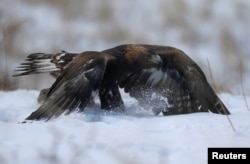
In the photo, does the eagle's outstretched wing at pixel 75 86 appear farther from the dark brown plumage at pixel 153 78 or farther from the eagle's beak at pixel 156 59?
the eagle's beak at pixel 156 59

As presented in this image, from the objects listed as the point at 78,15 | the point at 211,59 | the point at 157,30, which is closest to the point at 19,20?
the point at 78,15

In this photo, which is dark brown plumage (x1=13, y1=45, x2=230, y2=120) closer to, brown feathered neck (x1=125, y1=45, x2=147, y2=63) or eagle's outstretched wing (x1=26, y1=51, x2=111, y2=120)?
brown feathered neck (x1=125, y1=45, x2=147, y2=63)

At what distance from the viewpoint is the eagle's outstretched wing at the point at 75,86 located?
429 centimetres

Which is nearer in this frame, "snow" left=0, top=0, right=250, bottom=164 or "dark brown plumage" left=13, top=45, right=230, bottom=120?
"snow" left=0, top=0, right=250, bottom=164

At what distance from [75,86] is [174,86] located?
0.95 m

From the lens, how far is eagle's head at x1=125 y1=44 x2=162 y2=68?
16.1 feet

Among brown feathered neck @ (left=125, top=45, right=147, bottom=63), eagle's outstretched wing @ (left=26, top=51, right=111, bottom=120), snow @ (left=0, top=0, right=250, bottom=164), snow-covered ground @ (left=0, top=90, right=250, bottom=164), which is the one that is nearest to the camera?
snow-covered ground @ (left=0, top=90, right=250, bottom=164)

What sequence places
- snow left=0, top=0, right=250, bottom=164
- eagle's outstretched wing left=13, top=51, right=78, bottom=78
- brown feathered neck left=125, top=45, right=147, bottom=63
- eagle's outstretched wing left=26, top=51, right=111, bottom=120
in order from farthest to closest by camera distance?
eagle's outstretched wing left=13, top=51, right=78, bottom=78
brown feathered neck left=125, top=45, right=147, bottom=63
eagle's outstretched wing left=26, top=51, right=111, bottom=120
snow left=0, top=0, right=250, bottom=164

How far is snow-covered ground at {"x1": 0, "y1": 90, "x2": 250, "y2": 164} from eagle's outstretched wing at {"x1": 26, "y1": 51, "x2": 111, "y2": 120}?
83mm

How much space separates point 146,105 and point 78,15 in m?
6.29

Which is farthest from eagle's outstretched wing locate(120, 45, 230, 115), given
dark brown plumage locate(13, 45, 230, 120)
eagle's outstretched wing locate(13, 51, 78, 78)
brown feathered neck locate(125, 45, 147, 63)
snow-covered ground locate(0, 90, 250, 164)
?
snow-covered ground locate(0, 90, 250, 164)

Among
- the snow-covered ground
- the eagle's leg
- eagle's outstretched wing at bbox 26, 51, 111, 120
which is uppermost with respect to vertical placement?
eagle's outstretched wing at bbox 26, 51, 111, 120

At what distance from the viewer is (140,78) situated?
16.7ft

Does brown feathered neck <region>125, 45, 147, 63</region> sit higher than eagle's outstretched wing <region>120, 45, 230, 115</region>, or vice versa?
brown feathered neck <region>125, 45, 147, 63</region>
